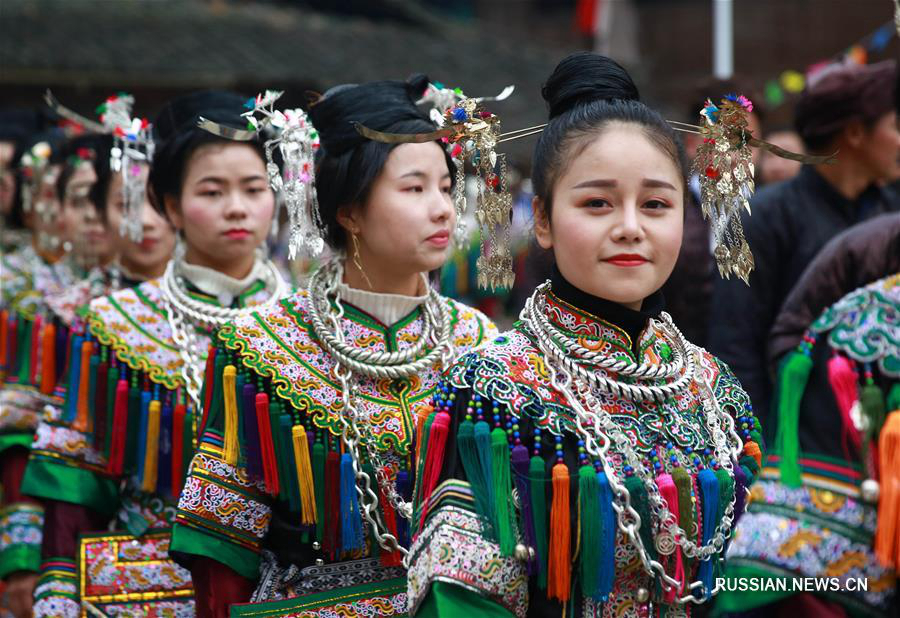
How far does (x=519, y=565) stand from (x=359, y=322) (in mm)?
1206

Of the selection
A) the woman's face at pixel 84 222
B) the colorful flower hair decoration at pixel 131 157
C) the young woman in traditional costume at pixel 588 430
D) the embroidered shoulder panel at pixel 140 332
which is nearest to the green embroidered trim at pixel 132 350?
the embroidered shoulder panel at pixel 140 332

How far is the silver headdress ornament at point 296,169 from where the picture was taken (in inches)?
138

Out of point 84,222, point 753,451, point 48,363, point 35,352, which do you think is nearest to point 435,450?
point 753,451

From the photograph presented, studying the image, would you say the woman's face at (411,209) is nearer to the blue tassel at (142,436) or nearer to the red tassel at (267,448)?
the red tassel at (267,448)

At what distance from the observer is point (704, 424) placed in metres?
2.73

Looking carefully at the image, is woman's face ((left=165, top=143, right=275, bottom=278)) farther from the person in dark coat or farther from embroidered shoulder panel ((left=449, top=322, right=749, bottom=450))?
the person in dark coat

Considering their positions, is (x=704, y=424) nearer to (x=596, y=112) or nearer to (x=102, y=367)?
(x=596, y=112)

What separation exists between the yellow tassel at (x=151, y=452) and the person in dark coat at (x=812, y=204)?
6.69 ft

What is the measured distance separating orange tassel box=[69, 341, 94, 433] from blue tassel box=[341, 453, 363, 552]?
119 centimetres

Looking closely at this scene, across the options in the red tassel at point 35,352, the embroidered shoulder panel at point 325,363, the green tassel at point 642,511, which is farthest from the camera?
the red tassel at point 35,352

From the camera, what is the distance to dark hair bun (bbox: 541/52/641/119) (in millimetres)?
2752

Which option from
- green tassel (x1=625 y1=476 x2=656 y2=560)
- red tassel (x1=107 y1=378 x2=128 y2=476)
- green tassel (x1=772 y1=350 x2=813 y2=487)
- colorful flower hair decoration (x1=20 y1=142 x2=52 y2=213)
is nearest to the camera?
green tassel (x1=772 y1=350 x2=813 y2=487)

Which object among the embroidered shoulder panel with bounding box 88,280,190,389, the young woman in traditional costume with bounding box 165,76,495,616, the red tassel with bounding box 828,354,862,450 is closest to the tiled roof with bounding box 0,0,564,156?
the embroidered shoulder panel with bounding box 88,280,190,389

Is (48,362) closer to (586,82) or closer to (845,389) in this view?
(586,82)
